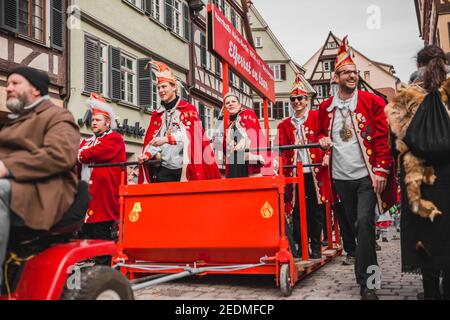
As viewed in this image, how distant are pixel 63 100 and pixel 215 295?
10572 millimetres

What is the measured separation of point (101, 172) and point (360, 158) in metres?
3.21

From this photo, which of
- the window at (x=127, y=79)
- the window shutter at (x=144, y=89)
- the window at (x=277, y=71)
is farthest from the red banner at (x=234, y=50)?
the window at (x=277, y=71)

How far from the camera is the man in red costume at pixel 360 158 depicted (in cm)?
433

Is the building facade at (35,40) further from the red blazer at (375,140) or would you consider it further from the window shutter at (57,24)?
the red blazer at (375,140)

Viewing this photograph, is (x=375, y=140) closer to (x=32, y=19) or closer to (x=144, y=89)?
(x=32, y=19)

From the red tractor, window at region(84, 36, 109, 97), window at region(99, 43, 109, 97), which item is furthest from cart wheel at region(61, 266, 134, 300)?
window at region(99, 43, 109, 97)

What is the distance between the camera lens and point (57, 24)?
13.8m

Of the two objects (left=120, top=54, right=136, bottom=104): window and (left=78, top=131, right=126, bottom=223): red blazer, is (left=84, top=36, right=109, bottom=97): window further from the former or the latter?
(left=78, top=131, right=126, bottom=223): red blazer

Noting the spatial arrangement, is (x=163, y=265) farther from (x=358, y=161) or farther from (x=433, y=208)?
(x=433, y=208)

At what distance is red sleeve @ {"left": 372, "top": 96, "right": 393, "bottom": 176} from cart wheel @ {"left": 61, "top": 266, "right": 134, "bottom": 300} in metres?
2.42

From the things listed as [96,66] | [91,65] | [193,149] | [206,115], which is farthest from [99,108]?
[206,115]

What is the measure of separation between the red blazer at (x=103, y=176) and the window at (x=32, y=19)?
7.62 metres

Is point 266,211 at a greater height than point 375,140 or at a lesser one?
lesser
